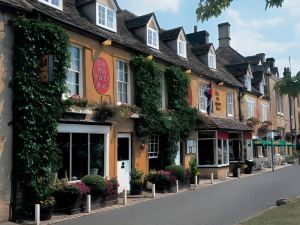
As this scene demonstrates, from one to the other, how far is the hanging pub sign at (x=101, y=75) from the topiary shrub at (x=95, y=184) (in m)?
3.77

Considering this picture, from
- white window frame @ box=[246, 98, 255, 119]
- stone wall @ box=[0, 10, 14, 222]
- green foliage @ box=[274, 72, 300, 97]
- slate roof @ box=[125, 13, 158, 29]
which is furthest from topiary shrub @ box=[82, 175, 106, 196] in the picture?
white window frame @ box=[246, 98, 255, 119]

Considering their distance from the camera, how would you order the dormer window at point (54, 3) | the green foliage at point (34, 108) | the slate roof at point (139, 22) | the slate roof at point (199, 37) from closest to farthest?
the green foliage at point (34, 108)
the dormer window at point (54, 3)
the slate roof at point (139, 22)
the slate roof at point (199, 37)

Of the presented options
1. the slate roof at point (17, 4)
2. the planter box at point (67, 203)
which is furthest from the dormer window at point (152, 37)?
the planter box at point (67, 203)

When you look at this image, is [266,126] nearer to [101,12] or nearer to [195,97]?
[195,97]

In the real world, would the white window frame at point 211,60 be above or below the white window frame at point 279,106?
above

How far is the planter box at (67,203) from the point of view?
42.4 ft

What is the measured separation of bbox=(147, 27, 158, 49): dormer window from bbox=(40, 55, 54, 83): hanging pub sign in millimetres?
9378

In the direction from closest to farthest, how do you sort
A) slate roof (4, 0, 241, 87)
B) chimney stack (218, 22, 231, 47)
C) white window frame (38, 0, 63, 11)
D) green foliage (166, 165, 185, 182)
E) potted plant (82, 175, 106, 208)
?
potted plant (82, 175, 106, 208)
slate roof (4, 0, 241, 87)
white window frame (38, 0, 63, 11)
green foliage (166, 165, 185, 182)
chimney stack (218, 22, 231, 47)

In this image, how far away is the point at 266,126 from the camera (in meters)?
37.2

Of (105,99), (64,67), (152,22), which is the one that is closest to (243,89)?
(152,22)

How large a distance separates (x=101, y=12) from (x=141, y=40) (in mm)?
3601

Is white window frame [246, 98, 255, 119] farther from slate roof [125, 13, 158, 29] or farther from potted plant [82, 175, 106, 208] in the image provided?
potted plant [82, 175, 106, 208]

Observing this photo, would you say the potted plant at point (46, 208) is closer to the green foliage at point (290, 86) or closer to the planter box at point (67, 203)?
the planter box at point (67, 203)

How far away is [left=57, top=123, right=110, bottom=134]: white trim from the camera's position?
547 inches
